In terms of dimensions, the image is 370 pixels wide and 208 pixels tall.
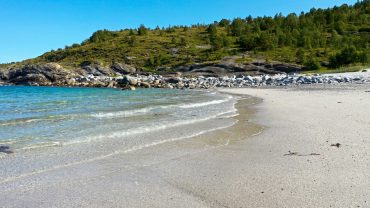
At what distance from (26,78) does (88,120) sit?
79448 millimetres

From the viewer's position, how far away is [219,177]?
7121 mm

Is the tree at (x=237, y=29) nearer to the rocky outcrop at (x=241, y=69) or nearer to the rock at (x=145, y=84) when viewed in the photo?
the rocky outcrop at (x=241, y=69)

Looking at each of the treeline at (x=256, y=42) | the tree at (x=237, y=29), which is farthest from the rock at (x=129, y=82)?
the tree at (x=237, y=29)

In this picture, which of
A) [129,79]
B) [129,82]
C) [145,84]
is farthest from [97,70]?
[145,84]

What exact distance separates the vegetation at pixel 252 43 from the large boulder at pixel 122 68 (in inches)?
123

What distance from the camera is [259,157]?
8711mm

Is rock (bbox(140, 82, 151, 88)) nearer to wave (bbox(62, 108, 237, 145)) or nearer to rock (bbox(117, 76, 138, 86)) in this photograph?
rock (bbox(117, 76, 138, 86))

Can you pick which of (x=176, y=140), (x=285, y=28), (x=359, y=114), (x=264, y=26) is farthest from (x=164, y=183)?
(x=264, y=26)

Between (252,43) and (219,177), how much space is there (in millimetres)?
89857

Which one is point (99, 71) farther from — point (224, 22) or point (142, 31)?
point (224, 22)

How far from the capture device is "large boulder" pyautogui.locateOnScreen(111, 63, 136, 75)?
292 feet

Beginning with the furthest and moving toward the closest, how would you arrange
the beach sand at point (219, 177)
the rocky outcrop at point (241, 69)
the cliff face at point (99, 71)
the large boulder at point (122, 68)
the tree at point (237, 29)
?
1. the tree at point (237, 29)
2. the large boulder at point (122, 68)
3. the cliff face at point (99, 71)
4. the rocky outcrop at point (241, 69)
5. the beach sand at point (219, 177)

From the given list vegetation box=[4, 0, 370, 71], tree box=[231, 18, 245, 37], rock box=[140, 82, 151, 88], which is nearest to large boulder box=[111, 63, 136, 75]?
vegetation box=[4, 0, 370, 71]

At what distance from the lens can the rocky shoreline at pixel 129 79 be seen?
5340cm
